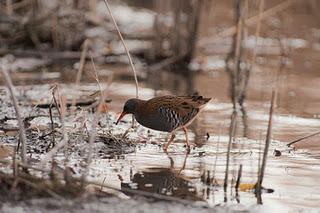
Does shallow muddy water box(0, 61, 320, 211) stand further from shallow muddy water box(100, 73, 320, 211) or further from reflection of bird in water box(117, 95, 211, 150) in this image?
reflection of bird in water box(117, 95, 211, 150)

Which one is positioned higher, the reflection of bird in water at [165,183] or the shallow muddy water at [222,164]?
the shallow muddy water at [222,164]

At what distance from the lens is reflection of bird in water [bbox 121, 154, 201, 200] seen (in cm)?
572

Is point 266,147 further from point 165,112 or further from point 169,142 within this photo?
point 165,112

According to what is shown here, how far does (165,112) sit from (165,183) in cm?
121

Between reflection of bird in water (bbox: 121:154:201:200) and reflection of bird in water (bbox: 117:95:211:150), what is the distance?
0.73 metres

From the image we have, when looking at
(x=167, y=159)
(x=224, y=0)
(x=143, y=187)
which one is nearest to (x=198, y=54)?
(x=224, y=0)

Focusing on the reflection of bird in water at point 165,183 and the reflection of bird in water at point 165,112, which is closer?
the reflection of bird in water at point 165,183

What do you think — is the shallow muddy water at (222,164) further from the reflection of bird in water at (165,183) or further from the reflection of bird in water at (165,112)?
the reflection of bird in water at (165,112)

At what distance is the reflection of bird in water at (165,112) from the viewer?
7.08 m

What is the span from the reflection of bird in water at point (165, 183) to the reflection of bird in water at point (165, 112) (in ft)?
2.39

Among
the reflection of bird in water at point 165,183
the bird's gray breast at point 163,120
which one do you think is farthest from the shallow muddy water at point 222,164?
A: the bird's gray breast at point 163,120

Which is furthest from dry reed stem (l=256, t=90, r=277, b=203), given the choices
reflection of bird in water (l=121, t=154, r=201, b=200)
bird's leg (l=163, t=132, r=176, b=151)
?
bird's leg (l=163, t=132, r=176, b=151)

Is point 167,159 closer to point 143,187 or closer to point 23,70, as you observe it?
point 143,187

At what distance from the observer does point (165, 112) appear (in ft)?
23.3
